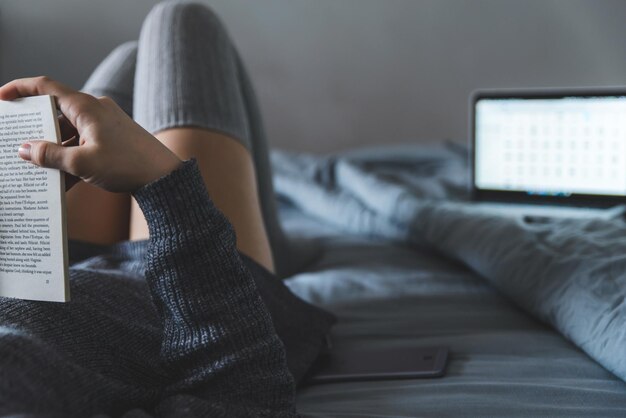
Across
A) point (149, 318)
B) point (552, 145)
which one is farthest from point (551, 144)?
point (149, 318)

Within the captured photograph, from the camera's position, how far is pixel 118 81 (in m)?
1.16

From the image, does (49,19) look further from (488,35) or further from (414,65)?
(488,35)

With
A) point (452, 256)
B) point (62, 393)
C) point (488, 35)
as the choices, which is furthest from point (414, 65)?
point (62, 393)

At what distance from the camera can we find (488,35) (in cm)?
248

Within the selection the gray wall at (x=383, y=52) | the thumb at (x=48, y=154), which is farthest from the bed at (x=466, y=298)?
the gray wall at (x=383, y=52)

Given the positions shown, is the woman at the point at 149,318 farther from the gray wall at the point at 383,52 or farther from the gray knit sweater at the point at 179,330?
the gray wall at the point at 383,52

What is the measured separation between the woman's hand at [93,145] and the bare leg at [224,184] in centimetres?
36

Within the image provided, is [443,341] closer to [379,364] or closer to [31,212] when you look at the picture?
[379,364]

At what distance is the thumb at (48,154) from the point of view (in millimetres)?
536

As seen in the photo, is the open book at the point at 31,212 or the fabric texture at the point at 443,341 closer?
the open book at the point at 31,212

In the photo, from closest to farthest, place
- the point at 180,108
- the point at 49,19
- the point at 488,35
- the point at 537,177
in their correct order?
1. the point at 180,108
2. the point at 537,177
3. the point at 49,19
4. the point at 488,35

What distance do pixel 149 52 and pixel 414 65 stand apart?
157 cm

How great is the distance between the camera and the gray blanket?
90 centimetres

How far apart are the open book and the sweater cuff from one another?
0.26 ft
